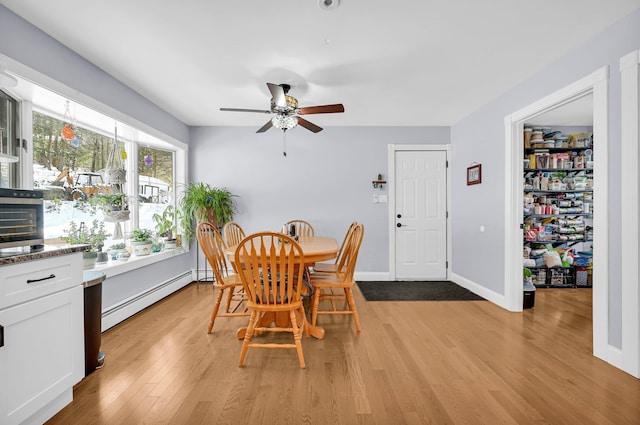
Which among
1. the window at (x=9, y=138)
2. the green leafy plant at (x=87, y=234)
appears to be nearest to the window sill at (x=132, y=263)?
the green leafy plant at (x=87, y=234)

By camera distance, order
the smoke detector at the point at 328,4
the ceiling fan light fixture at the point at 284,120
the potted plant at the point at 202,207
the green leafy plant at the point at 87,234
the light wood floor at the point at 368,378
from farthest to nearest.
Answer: the potted plant at the point at 202,207 → the ceiling fan light fixture at the point at 284,120 → the green leafy plant at the point at 87,234 → the smoke detector at the point at 328,4 → the light wood floor at the point at 368,378

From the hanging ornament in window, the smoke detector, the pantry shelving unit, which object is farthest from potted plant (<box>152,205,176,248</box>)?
the pantry shelving unit

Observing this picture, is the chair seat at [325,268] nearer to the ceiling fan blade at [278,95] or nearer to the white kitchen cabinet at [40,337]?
the ceiling fan blade at [278,95]

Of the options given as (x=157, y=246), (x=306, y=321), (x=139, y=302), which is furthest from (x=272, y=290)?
(x=157, y=246)

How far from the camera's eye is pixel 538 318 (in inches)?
108

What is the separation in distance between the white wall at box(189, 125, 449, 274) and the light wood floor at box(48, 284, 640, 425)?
1766 millimetres

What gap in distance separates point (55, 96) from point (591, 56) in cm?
416

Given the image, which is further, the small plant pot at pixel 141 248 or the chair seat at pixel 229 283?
the small plant pot at pixel 141 248

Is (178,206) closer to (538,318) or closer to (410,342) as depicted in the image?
(410,342)

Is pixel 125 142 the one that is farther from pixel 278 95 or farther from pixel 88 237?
pixel 278 95

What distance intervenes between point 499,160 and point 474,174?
0.48 m

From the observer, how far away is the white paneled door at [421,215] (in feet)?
13.8

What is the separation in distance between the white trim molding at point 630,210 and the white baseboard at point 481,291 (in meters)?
1.21

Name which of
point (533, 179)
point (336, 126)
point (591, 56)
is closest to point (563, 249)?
point (533, 179)
